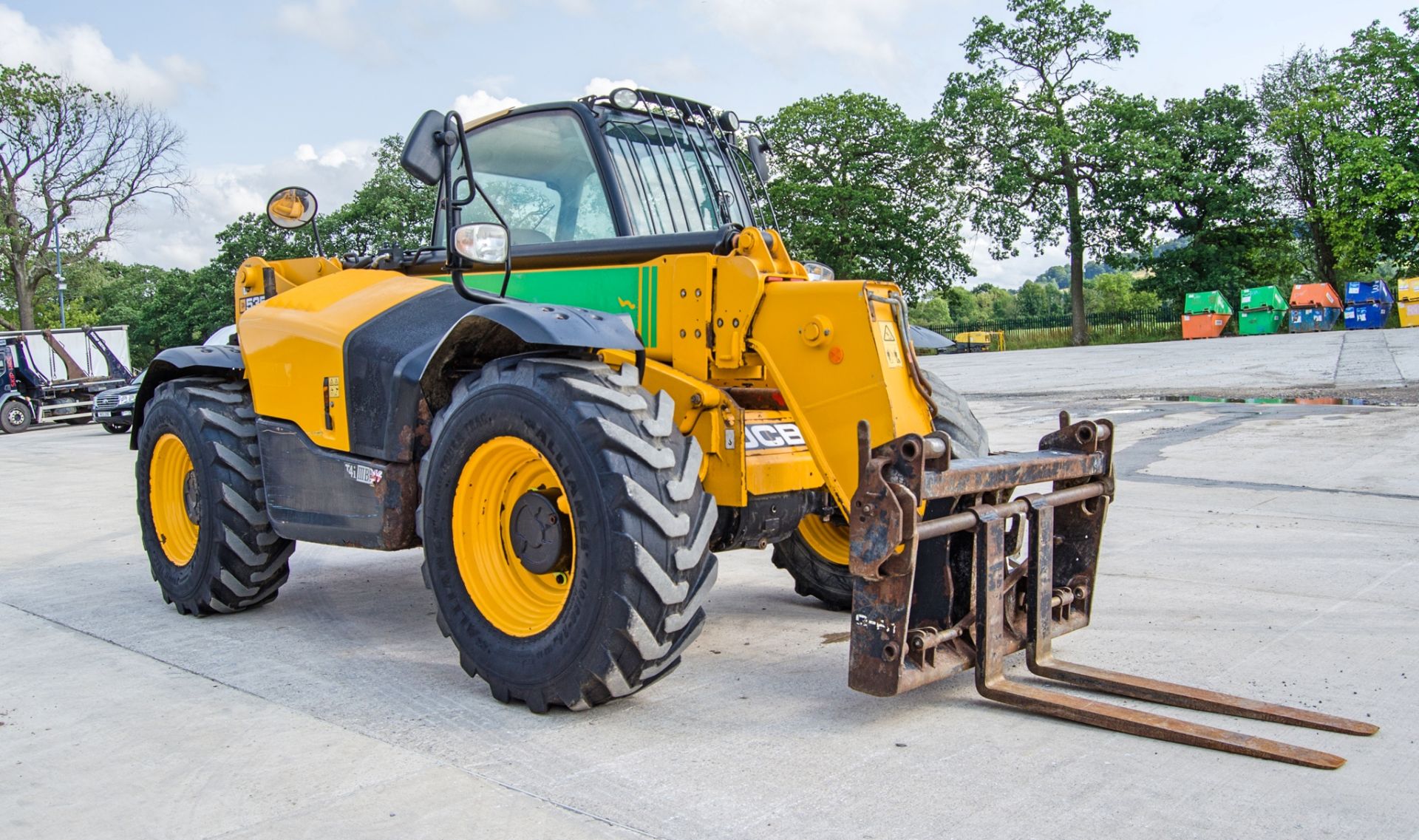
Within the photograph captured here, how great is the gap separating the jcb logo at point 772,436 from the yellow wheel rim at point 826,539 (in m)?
1.16

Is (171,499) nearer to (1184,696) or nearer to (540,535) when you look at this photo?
(540,535)

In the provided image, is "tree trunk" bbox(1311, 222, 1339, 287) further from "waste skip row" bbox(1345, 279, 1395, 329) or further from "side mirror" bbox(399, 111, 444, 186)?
"side mirror" bbox(399, 111, 444, 186)

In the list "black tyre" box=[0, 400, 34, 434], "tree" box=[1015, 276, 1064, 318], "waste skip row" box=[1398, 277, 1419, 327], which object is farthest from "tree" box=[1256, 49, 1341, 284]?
"black tyre" box=[0, 400, 34, 434]

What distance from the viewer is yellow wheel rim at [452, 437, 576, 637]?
4316 mm

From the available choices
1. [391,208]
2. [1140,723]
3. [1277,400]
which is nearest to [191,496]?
[1140,723]

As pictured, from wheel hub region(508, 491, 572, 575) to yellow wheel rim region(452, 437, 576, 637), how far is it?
0.15ft

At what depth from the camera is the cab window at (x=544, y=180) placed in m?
4.99

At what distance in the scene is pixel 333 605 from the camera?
248 inches

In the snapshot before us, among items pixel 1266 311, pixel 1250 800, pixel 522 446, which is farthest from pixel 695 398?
pixel 1266 311

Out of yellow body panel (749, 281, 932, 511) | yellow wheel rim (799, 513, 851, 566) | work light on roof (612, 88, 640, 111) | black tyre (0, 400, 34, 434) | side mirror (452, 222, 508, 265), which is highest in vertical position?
work light on roof (612, 88, 640, 111)

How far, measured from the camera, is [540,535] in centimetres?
425

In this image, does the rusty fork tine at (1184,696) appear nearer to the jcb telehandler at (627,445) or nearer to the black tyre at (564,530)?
the jcb telehandler at (627,445)

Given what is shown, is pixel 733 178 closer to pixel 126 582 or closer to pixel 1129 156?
pixel 126 582

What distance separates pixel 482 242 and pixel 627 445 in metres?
1.13
